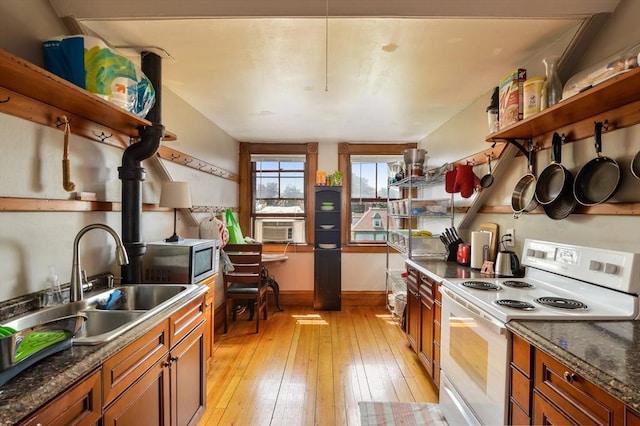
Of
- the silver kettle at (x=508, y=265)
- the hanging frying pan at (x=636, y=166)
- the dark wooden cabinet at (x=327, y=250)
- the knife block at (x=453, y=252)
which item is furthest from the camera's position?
the dark wooden cabinet at (x=327, y=250)

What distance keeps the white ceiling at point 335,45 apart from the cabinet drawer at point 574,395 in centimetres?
158

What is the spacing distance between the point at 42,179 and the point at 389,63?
2.12 metres

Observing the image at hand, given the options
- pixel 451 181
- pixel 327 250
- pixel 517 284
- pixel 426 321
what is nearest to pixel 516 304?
pixel 517 284

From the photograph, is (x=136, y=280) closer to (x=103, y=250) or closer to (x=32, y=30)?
(x=103, y=250)

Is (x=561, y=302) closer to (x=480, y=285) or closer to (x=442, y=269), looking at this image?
(x=480, y=285)

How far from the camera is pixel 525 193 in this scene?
2.22 metres

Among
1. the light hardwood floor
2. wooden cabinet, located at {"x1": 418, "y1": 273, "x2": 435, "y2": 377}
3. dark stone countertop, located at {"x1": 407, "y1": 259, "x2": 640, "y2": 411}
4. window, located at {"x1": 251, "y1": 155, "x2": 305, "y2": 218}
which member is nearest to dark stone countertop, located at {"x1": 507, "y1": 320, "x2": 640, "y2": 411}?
dark stone countertop, located at {"x1": 407, "y1": 259, "x2": 640, "y2": 411}

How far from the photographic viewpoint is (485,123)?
9.00 ft

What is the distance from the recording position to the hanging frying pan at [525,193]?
2133mm

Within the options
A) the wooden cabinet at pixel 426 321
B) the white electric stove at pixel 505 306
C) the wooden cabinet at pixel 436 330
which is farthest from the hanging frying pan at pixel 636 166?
the wooden cabinet at pixel 426 321

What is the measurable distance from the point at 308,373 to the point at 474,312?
1.65 meters

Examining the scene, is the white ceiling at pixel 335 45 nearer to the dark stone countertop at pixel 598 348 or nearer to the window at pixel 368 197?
the dark stone countertop at pixel 598 348

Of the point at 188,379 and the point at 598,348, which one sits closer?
the point at 598,348

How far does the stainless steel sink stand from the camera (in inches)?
50.8
